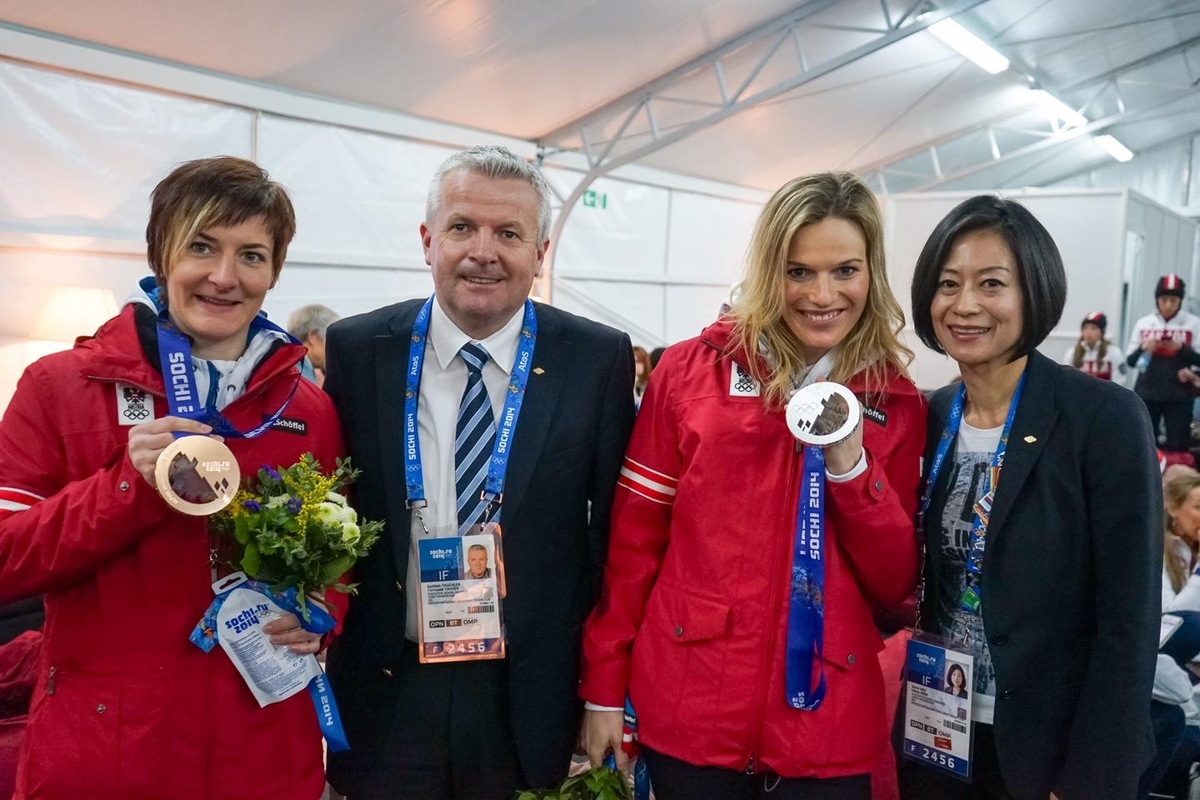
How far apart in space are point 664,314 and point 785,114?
9.59ft

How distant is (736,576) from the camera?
1.81 metres

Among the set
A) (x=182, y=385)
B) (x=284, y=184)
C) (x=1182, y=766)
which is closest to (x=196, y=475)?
(x=182, y=385)

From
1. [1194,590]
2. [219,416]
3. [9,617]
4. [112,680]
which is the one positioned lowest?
[9,617]

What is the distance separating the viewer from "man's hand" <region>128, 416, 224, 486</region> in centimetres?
145

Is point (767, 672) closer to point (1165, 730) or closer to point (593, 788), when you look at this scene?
point (593, 788)

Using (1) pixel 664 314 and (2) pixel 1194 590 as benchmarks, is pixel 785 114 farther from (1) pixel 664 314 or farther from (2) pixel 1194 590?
(2) pixel 1194 590

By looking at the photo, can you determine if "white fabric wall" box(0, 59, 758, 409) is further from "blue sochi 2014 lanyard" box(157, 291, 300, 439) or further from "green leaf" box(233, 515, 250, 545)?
"green leaf" box(233, 515, 250, 545)

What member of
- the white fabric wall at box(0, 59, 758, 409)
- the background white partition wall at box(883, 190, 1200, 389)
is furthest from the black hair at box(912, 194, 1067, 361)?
the background white partition wall at box(883, 190, 1200, 389)

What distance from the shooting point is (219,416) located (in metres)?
1.61

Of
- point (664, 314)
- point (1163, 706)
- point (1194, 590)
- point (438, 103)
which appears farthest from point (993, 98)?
point (1163, 706)

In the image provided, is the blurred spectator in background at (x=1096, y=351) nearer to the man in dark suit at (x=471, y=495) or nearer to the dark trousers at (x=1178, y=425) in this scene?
the dark trousers at (x=1178, y=425)

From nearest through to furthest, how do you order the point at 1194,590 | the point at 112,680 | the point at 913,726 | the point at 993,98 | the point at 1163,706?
the point at 112,680, the point at 913,726, the point at 1163,706, the point at 1194,590, the point at 993,98

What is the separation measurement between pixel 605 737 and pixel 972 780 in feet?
2.59

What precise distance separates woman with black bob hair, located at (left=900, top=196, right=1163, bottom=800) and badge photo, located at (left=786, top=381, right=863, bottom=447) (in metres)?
0.39
